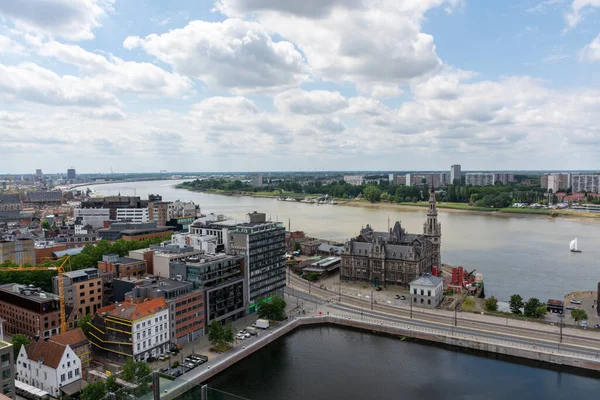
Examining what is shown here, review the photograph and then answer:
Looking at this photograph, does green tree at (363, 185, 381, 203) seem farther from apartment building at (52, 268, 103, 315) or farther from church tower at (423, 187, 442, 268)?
apartment building at (52, 268, 103, 315)

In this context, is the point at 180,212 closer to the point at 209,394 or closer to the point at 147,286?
the point at 147,286

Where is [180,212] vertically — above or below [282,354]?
above

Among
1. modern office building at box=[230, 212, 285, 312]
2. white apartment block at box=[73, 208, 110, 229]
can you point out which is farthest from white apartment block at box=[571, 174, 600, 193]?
modern office building at box=[230, 212, 285, 312]

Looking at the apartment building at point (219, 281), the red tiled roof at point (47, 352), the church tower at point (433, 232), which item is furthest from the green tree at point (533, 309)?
the red tiled roof at point (47, 352)

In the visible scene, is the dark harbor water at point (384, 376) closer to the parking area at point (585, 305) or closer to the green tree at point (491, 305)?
the green tree at point (491, 305)

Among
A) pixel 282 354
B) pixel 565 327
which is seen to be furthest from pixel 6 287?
pixel 565 327
